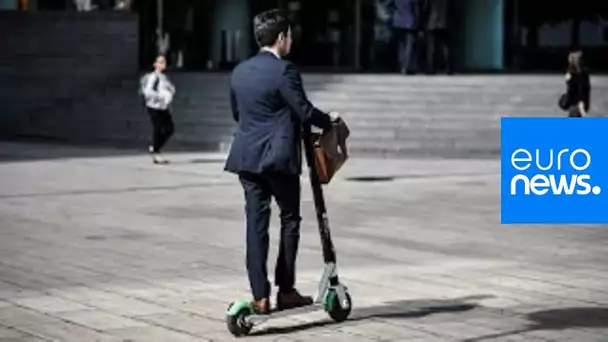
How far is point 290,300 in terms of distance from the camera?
880cm

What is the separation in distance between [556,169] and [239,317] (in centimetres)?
209

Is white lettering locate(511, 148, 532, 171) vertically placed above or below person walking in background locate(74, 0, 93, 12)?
below

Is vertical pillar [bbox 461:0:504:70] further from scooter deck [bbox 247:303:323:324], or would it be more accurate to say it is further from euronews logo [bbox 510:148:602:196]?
euronews logo [bbox 510:148:602:196]

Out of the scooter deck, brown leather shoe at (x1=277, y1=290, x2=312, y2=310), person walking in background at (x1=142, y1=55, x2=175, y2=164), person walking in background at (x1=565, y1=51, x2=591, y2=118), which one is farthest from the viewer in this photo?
person walking in background at (x1=565, y1=51, x2=591, y2=118)

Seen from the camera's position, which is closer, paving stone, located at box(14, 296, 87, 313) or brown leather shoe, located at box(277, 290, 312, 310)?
brown leather shoe, located at box(277, 290, 312, 310)

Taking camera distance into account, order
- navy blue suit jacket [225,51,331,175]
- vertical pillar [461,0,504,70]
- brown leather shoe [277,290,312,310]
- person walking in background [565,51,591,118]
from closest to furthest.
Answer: navy blue suit jacket [225,51,331,175]
brown leather shoe [277,290,312,310]
person walking in background [565,51,591,118]
vertical pillar [461,0,504,70]

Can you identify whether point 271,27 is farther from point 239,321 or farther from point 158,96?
point 158,96

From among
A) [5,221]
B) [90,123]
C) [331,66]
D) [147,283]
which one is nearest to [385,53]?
[331,66]

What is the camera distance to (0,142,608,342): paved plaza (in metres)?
8.91

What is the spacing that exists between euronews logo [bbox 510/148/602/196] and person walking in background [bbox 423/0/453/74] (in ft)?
69.4

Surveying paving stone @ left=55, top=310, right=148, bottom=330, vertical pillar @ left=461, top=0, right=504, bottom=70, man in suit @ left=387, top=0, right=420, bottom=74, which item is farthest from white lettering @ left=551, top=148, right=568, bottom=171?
vertical pillar @ left=461, top=0, right=504, bottom=70

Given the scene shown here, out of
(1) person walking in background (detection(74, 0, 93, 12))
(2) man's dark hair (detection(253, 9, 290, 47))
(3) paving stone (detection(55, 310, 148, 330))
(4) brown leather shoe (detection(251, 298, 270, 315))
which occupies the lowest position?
(3) paving stone (detection(55, 310, 148, 330))

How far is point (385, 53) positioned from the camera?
1308 inches

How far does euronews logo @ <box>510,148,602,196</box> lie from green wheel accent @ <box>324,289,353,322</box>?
5.25 feet
